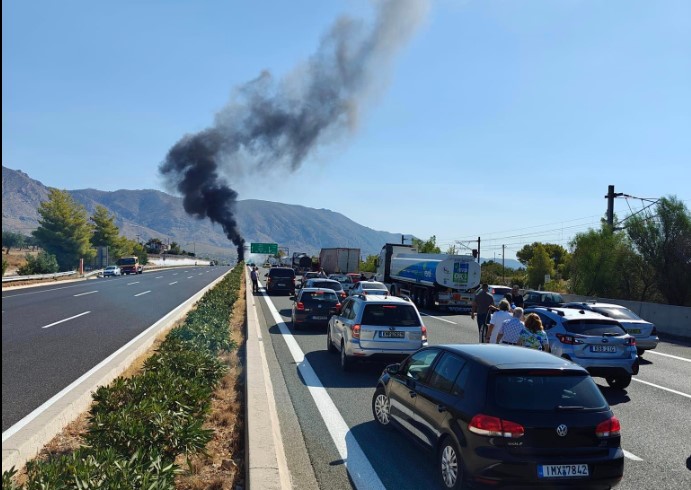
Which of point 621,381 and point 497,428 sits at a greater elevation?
point 497,428

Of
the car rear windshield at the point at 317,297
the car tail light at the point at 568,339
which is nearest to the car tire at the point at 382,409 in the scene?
the car tail light at the point at 568,339

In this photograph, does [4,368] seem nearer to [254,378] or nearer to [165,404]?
[254,378]

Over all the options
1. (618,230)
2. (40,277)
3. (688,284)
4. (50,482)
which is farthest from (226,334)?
(40,277)

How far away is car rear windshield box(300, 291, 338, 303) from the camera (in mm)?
19859

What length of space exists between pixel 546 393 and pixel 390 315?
6819mm

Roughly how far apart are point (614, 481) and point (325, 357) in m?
9.27

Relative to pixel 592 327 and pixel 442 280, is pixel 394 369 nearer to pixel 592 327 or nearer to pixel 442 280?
pixel 592 327

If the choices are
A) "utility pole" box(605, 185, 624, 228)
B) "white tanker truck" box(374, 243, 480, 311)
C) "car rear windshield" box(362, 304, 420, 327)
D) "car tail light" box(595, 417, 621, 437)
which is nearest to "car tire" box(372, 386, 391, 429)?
"car tail light" box(595, 417, 621, 437)

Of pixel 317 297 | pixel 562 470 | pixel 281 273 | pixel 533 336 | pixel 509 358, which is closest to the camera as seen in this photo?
pixel 562 470

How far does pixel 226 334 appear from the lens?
12.8 meters

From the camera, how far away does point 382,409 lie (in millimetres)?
8141

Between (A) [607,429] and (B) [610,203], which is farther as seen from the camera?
(B) [610,203]

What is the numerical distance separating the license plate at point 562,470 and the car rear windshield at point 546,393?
0.51 meters

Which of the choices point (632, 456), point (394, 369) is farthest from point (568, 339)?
point (394, 369)
